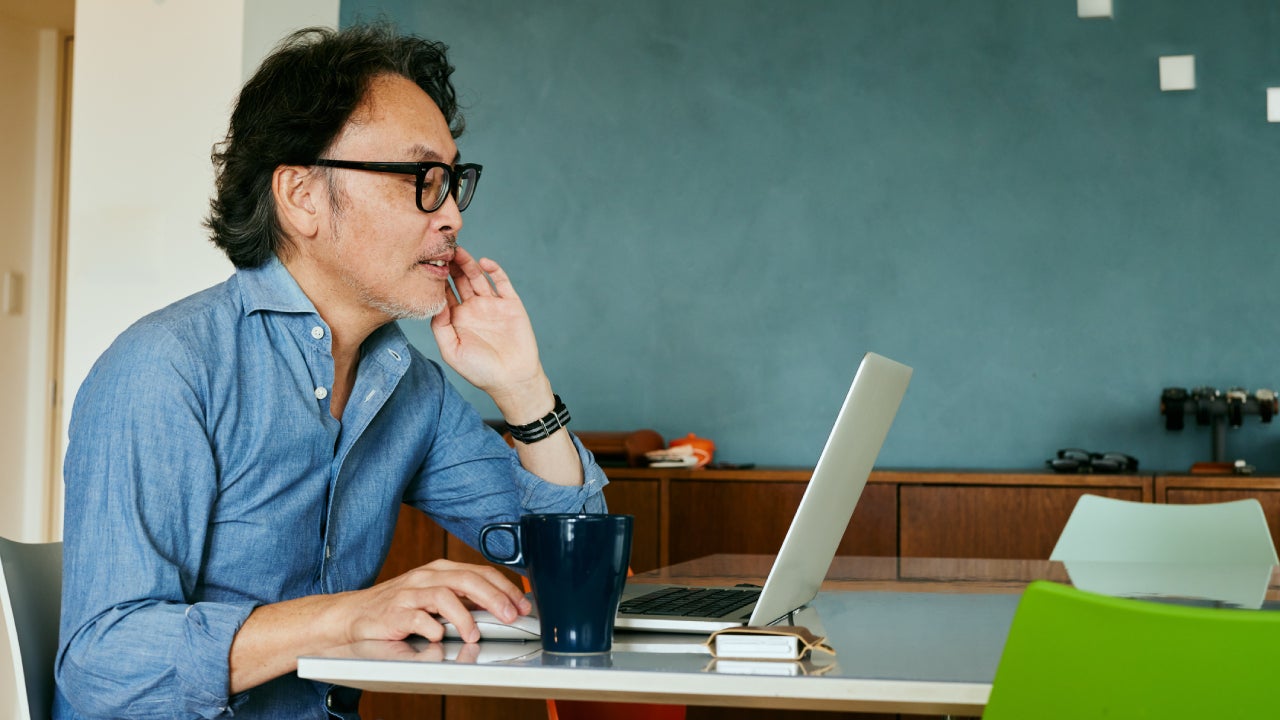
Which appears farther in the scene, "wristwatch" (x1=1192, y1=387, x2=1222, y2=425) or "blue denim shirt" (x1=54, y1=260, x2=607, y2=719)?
"wristwatch" (x1=1192, y1=387, x2=1222, y2=425)

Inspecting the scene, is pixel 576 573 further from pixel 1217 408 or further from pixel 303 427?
pixel 1217 408

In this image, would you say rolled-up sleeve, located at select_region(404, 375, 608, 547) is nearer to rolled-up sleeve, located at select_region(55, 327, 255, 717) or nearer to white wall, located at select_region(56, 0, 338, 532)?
rolled-up sleeve, located at select_region(55, 327, 255, 717)

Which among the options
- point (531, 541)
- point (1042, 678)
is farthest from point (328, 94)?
point (1042, 678)

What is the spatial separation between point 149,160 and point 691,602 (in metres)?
2.86

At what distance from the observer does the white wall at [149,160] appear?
Result: 11.6ft

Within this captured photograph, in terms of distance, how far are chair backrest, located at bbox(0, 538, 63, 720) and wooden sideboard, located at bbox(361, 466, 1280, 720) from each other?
1.99 m

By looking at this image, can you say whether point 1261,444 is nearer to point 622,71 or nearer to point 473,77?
point 622,71

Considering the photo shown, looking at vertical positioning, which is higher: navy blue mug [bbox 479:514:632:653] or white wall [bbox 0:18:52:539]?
white wall [bbox 0:18:52:539]

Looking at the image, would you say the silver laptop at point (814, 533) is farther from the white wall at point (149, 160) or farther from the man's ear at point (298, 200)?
the white wall at point (149, 160)

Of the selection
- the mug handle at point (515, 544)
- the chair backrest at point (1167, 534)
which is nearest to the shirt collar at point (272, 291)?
the mug handle at point (515, 544)

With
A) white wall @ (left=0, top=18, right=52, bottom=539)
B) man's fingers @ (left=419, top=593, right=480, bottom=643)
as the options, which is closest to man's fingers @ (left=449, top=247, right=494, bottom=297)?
man's fingers @ (left=419, top=593, right=480, bottom=643)

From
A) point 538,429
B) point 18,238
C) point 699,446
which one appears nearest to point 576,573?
point 538,429

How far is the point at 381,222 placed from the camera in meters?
1.56

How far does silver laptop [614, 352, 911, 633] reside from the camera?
1106 mm
